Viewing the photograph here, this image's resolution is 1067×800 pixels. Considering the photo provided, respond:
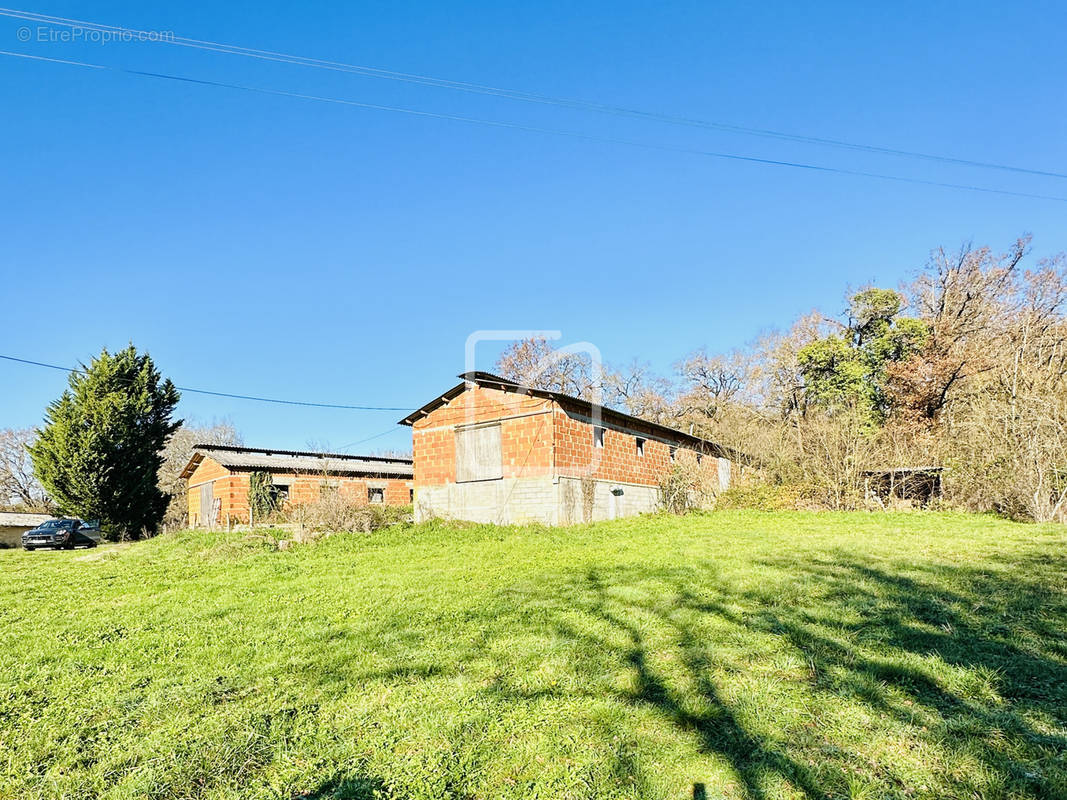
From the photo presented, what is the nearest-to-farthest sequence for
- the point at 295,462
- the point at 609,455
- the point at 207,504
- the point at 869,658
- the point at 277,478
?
1. the point at 869,658
2. the point at 609,455
3. the point at 277,478
4. the point at 207,504
5. the point at 295,462

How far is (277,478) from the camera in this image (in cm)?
2427

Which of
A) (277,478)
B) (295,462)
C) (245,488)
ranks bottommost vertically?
(245,488)

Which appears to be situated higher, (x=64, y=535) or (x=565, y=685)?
(x=565, y=685)

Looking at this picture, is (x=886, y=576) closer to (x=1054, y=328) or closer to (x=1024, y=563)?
(x=1024, y=563)

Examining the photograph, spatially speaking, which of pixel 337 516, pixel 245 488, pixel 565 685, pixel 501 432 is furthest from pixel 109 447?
pixel 565 685

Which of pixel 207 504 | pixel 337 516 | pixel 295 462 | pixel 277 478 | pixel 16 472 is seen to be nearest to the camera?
pixel 337 516

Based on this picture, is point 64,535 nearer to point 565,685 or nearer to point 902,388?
point 565,685

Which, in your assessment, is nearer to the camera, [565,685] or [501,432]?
[565,685]

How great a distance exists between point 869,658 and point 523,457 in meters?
11.7

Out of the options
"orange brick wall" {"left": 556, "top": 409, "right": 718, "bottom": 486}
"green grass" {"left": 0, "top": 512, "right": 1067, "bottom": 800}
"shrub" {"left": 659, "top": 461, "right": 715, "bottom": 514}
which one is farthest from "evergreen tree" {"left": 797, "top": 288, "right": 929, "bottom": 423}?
"green grass" {"left": 0, "top": 512, "right": 1067, "bottom": 800}

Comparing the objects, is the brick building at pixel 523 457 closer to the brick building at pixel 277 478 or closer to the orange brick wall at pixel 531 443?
the orange brick wall at pixel 531 443

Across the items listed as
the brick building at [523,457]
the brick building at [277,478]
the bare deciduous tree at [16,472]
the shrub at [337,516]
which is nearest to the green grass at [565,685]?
the shrub at [337,516]

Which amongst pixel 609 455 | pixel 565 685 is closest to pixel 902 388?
pixel 609 455

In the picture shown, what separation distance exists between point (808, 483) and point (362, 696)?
58.7 feet
